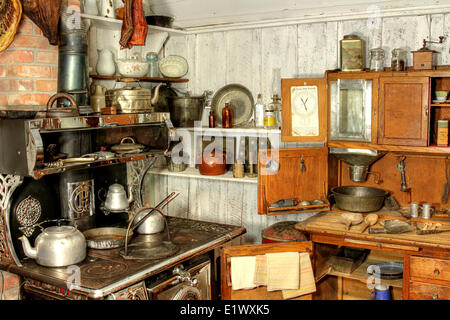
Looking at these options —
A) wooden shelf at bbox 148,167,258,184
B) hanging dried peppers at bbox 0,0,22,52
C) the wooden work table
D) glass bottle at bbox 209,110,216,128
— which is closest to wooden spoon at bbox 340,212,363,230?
the wooden work table

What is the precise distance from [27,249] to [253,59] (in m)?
2.27

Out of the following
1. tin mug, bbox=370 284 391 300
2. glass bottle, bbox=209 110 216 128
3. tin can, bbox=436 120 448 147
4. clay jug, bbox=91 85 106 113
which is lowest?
tin mug, bbox=370 284 391 300

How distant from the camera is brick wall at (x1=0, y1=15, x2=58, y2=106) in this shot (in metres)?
2.71

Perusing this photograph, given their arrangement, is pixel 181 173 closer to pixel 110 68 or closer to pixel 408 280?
pixel 110 68

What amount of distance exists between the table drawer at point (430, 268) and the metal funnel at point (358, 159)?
760 millimetres

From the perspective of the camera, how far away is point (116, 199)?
305 centimetres

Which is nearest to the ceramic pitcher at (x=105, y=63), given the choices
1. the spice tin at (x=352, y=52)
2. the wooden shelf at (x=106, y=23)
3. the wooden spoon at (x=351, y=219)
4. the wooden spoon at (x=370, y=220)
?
the wooden shelf at (x=106, y=23)

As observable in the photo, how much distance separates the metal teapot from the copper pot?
0.96 meters

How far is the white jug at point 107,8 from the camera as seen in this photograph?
3322 millimetres

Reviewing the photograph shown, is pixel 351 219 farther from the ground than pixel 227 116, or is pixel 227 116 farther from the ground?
pixel 227 116

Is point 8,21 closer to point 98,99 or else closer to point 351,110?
point 98,99

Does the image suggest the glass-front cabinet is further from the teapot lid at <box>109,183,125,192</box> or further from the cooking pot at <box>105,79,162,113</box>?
the teapot lid at <box>109,183,125,192</box>

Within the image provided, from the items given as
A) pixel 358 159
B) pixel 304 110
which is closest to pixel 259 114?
pixel 304 110

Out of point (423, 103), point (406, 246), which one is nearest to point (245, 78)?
point (423, 103)
